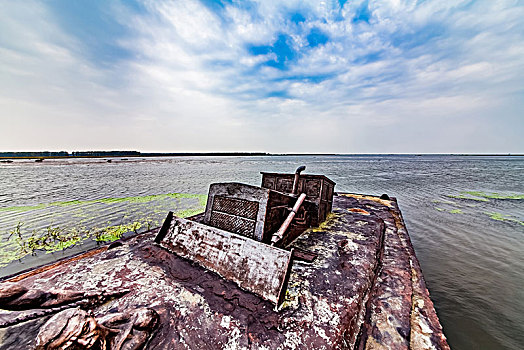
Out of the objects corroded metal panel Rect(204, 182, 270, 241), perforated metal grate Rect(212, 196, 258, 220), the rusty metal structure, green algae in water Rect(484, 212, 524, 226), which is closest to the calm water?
green algae in water Rect(484, 212, 524, 226)

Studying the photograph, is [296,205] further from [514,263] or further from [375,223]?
[514,263]

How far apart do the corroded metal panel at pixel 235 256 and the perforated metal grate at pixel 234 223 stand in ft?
1.00

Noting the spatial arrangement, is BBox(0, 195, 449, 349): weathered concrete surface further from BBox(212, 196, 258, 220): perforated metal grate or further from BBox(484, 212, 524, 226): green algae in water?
BBox(484, 212, 524, 226): green algae in water

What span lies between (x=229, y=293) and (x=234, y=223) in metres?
1.11

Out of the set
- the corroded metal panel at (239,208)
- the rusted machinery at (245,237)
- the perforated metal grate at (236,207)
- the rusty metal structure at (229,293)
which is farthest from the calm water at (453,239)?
the perforated metal grate at (236,207)

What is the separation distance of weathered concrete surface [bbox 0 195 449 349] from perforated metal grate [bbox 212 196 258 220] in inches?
36.9

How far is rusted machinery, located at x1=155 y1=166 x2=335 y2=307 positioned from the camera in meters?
2.26

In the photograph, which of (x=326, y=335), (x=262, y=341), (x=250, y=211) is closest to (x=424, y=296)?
(x=326, y=335)

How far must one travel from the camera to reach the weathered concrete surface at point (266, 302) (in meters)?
1.68

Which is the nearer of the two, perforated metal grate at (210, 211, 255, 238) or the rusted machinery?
the rusted machinery

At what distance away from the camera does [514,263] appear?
13.7 ft

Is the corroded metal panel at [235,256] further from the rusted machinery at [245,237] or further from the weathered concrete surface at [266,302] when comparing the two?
the weathered concrete surface at [266,302]

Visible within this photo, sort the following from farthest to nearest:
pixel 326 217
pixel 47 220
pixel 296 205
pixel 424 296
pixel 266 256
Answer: pixel 47 220 → pixel 326 217 → pixel 296 205 → pixel 424 296 → pixel 266 256

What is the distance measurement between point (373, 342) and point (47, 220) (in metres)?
8.57
